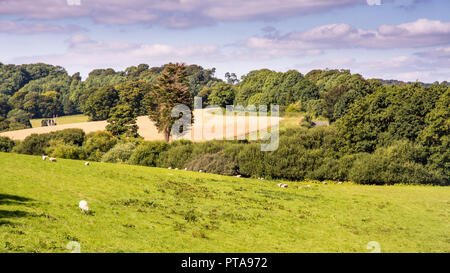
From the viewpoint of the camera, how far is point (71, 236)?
16.6 metres

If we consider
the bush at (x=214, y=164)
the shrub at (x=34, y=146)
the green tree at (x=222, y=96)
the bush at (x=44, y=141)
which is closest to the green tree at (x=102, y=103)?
the green tree at (x=222, y=96)

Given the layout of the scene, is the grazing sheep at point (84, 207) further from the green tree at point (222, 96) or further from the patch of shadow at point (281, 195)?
the green tree at point (222, 96)

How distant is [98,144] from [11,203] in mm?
54688

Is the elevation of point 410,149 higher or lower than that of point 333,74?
lower

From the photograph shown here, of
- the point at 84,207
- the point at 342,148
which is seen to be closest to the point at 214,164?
the point at 342,148

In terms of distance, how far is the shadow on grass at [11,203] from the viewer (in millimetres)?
17281

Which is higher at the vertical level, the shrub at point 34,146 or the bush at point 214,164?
the shrub at point 34,146

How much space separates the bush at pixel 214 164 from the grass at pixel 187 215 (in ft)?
55.3

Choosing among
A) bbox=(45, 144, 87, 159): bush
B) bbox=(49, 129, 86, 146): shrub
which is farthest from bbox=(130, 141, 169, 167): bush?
bbox=(49, 129, 86, 146): shrub

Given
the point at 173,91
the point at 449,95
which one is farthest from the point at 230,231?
the point at 173,91

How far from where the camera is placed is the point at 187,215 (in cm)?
2373
